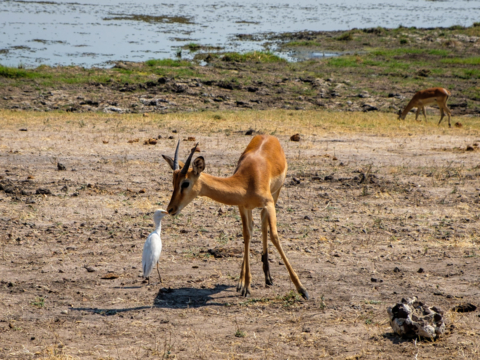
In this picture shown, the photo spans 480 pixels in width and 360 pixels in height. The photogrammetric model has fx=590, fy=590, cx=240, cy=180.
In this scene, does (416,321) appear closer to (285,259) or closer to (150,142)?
(285,259)

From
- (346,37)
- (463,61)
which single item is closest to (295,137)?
(463,61)

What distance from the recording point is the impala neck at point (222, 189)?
544 centimetres

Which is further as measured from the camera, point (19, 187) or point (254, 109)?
point (254, 109)

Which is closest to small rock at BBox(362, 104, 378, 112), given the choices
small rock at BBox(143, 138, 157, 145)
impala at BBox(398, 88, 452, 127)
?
impala at BBox(398, 88, 452, 127)

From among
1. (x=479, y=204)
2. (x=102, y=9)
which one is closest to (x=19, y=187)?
(x=479, y=204)

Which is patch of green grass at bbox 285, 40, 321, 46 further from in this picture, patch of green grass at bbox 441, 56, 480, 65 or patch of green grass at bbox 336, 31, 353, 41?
patch of green grass at bbox 441, 56, 480, 65

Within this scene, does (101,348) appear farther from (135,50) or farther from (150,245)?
(135,50)

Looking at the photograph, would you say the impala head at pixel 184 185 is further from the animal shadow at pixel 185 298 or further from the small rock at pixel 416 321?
the small rock at pixel 416 321

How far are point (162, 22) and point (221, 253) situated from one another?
35.7 metres

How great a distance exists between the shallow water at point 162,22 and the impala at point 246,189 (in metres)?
19.1

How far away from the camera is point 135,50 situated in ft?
93.9

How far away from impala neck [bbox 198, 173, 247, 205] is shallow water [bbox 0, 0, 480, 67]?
64.2 ft

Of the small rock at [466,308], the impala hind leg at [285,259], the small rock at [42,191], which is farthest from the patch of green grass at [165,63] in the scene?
the small rock at [466,308]

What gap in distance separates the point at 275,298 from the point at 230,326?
0.74m
